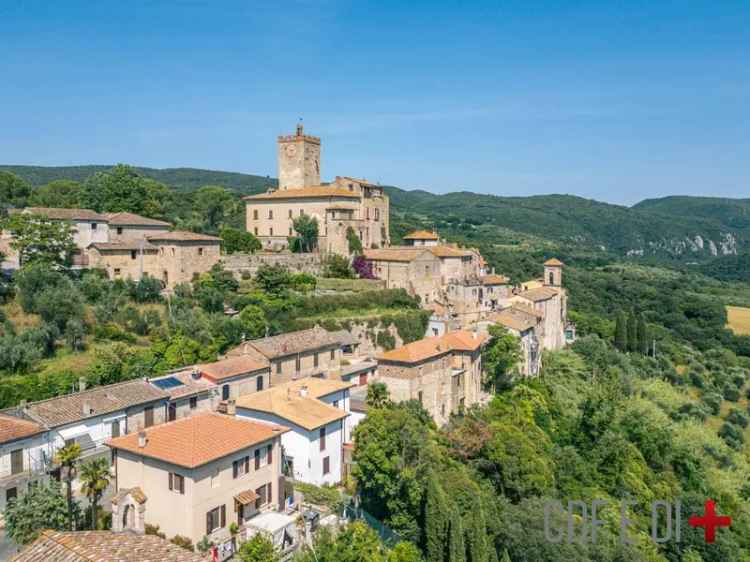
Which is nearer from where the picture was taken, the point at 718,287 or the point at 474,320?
the point at 474,320

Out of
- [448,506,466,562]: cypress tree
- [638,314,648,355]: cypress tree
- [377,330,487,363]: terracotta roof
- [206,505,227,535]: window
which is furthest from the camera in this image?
[638,314,648,355]: cypress tree

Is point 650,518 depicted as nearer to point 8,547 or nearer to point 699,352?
point 8,547

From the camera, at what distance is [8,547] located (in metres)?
19.7

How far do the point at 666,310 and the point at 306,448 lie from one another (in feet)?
283

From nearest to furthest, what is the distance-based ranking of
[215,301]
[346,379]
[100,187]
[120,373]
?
[120,373] → [346,379] → [215,301] → [100,187]

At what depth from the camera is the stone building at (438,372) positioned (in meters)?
35.5

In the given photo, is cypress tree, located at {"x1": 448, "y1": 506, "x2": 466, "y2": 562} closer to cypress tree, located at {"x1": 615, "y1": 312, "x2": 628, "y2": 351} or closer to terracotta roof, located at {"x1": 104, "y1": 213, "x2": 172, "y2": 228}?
terracotta roof, located at {"x1": 104, "y1": 213, "x2": 172, "y2": 228}

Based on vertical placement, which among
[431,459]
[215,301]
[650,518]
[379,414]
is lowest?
[650,518]

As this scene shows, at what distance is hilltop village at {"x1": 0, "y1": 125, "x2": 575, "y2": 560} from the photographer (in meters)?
21.9

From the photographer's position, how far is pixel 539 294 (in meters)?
58.1

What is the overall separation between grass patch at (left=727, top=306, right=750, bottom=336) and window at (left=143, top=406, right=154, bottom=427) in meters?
89.6

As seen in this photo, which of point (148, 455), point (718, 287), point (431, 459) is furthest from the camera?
point (718, 287)

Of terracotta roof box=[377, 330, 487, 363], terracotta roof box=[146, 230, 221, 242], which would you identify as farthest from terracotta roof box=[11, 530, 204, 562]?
terracotta roof box=[146, 230, 221, 242]

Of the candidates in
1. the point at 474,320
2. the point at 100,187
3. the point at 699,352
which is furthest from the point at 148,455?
the point at 699,352
